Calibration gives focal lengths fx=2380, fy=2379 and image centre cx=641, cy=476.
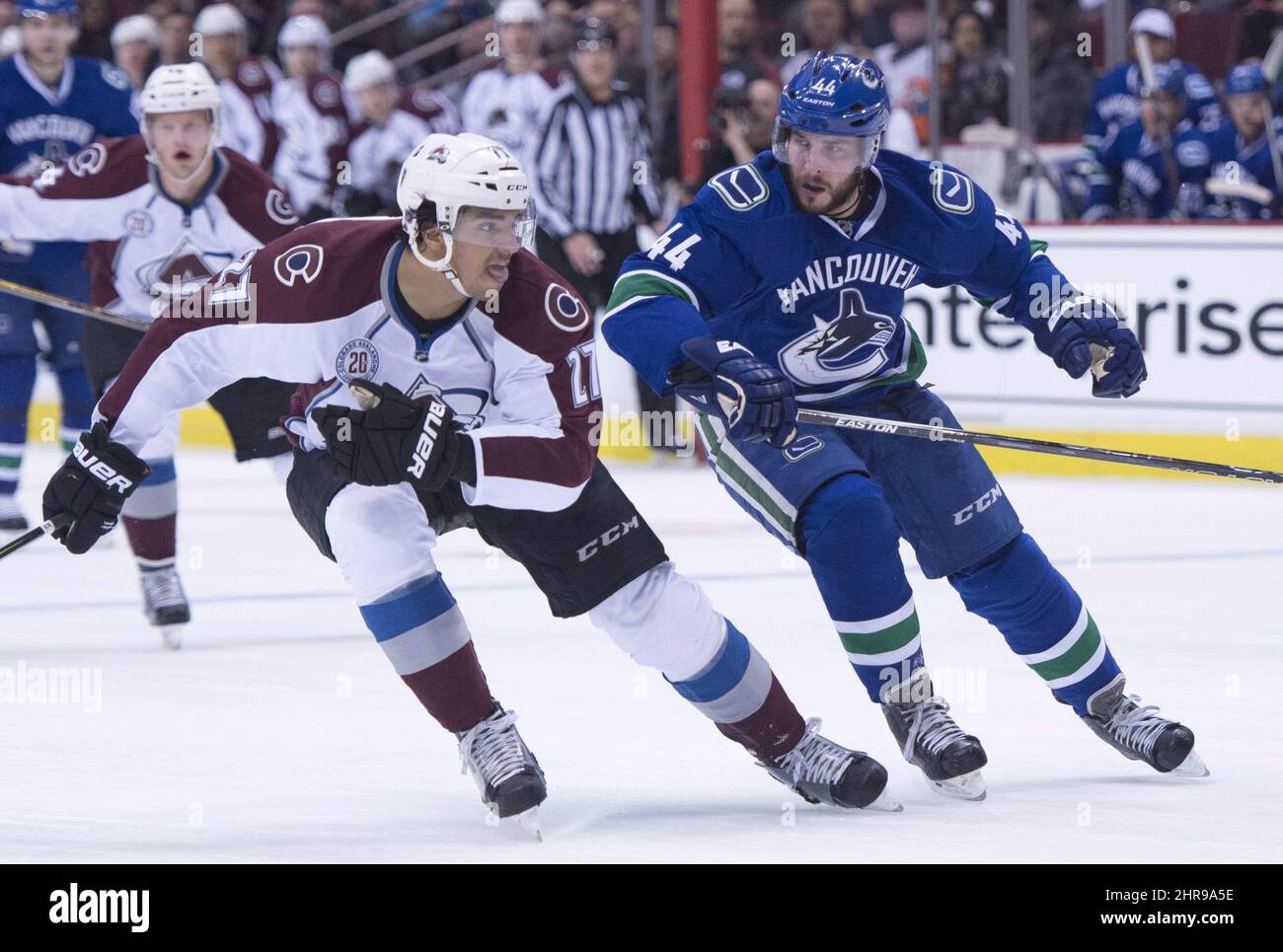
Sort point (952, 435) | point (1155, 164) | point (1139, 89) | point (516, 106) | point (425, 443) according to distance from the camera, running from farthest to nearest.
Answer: point (516, 106), point (1139, 89), point (1155, 164), point (952, 435), point (425, 443)

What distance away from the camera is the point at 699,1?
965 centimetres

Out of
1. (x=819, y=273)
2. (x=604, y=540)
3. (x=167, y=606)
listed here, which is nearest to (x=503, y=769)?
(x=604, y=540)

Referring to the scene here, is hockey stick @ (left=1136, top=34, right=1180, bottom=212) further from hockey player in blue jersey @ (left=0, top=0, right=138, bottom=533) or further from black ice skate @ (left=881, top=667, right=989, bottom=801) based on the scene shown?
black ice skate @ (left=881, top=667, right=989, bottom=801)

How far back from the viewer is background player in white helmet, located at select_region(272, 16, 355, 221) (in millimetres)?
10391

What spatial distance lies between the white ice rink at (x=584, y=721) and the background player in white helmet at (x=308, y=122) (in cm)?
326

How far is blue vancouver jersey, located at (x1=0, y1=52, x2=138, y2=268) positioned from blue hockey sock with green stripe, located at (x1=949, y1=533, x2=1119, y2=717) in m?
4.26

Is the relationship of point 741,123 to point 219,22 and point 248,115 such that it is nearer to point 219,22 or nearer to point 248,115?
point 248,115

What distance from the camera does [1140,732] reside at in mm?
4027

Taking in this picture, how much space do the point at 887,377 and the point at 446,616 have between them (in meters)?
0.93

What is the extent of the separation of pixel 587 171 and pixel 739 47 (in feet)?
3.89

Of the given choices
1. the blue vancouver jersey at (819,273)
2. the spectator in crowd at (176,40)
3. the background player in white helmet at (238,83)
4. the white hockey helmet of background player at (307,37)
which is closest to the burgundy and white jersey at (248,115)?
the background player in white helmet at (238,83)

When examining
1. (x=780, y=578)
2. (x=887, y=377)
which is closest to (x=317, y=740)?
(x=887, y=377)

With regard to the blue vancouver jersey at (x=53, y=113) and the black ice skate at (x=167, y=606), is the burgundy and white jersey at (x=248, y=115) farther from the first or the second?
the black ice skate at (x=167, y=606)

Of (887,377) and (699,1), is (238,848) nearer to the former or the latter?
(887,377)
